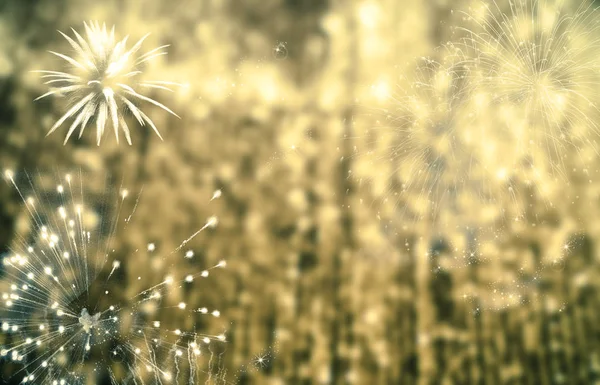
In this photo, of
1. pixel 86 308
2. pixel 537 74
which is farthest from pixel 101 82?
pixel 537 74

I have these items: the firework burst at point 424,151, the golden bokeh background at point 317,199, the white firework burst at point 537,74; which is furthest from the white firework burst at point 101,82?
the white firework burst at point 537,74

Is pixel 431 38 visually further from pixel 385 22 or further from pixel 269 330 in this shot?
pixel 269 330

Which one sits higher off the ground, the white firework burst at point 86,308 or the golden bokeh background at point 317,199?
the golden bokeh background at point 317,199

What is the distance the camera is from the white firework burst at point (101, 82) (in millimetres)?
1310

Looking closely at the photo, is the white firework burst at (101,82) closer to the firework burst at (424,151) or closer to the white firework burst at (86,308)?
the white firework burst at (86,308)

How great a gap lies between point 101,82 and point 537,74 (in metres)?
1.27

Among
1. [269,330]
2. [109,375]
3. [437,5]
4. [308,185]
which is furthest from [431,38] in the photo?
[109,375]

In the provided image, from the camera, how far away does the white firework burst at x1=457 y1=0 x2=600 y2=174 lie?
1379 millimetres

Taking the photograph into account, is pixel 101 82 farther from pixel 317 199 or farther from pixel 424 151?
pixel 424 151

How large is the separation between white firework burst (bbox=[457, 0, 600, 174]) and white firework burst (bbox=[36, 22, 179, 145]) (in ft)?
3.18

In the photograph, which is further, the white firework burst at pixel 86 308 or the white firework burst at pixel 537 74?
the white firework burst at pixel 537 74

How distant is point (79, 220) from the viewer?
1.30 meters

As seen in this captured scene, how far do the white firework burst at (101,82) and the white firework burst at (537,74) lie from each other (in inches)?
38.1

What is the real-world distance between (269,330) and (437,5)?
1.08m
